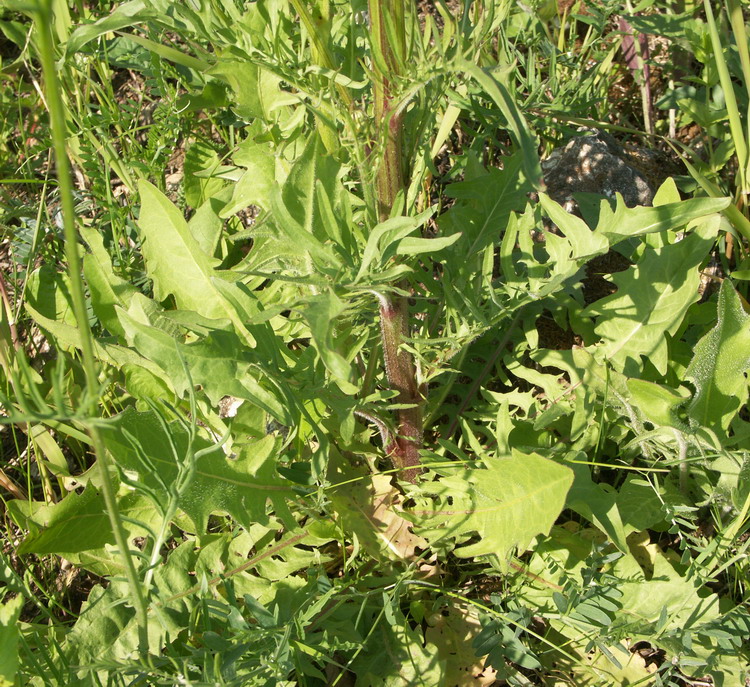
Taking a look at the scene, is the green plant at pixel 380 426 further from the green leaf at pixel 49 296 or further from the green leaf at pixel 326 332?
the green leaf at pixel 49 296

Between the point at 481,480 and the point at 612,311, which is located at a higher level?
the point at 612,311

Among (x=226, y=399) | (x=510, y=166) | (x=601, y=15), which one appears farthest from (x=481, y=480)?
(x=601, y=15)

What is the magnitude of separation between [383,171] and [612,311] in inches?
30.2

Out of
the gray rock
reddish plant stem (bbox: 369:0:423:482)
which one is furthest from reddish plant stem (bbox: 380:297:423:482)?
the gray rock

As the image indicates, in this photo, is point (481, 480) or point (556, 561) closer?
point (481, 480)

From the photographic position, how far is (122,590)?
1.66 metres

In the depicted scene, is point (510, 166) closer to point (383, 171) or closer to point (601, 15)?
point (383, 171)

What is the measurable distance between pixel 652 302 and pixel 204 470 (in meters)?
1.15

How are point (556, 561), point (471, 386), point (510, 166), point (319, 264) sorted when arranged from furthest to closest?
1. point (471, 386)
2. point (510, 166)
3. point (556, 561)
4. point (319, 264)

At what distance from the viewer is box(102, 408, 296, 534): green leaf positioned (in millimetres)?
1409

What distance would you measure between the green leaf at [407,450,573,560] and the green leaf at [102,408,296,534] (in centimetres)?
35

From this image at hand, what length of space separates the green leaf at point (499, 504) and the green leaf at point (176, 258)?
658 millimetres

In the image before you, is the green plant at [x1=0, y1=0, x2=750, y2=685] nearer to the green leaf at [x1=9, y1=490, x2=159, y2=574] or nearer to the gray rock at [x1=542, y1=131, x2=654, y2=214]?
the green leaf at [x1=9, y1=490, x2=159, y2=574]

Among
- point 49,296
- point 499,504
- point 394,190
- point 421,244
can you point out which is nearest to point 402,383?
point 499,504
